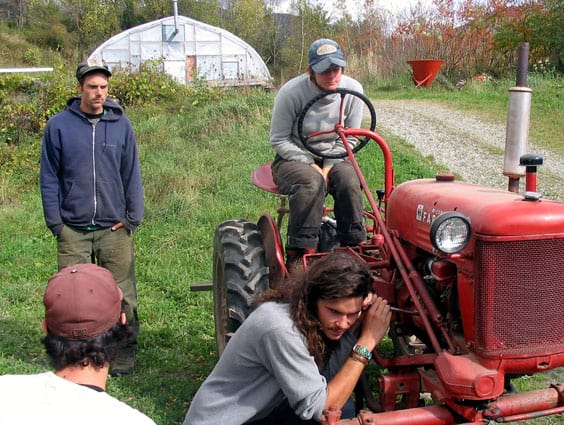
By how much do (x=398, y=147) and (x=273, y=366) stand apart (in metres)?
8.20

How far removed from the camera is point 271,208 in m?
8.08

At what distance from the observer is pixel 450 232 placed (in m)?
2.71

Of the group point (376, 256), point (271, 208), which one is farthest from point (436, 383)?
point (271, 208)

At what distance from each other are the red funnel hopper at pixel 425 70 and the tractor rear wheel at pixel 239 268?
13.1 meters

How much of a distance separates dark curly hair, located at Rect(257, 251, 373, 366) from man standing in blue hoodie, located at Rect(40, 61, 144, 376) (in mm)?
2035

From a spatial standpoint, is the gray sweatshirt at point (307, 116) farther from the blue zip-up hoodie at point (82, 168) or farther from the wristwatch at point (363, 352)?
the wristwatch at point (363, 352)

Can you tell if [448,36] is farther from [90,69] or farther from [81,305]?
[81,305]

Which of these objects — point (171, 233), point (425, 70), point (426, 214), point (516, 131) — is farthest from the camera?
point (425, 70)

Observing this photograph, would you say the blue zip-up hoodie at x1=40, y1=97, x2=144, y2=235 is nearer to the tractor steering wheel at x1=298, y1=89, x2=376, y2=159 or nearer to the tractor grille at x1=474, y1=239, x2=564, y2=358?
the tractor steering wheel at x1=298, y1=89, x2=376, y2=159

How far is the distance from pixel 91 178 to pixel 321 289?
222 centimetres

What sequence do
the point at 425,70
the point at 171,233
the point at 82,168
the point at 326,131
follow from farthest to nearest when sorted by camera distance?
1. the point at 425,70
2. the point at 171,233
3. the point at 82,168
4. the point at 326,131

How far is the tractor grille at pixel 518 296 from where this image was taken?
266 centimetres

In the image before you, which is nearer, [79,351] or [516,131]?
[79,351]

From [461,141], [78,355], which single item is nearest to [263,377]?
[78,355]
